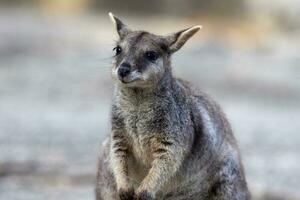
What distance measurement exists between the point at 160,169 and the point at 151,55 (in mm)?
818

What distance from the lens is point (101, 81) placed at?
59.3 ft

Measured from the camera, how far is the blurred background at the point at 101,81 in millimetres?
10747

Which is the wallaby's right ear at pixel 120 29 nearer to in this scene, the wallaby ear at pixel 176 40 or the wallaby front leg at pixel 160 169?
the wallaby ear at pixel 176 40

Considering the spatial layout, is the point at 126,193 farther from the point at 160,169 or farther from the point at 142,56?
the point at 142,56

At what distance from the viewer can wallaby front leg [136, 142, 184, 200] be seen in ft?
23.9

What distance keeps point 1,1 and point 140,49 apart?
24.5 m

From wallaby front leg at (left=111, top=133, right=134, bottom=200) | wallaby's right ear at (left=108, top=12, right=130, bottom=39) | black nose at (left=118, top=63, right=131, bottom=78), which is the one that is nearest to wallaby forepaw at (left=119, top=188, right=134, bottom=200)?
wallaby front leg at (left=111, top=133, right=134, bottom=200)

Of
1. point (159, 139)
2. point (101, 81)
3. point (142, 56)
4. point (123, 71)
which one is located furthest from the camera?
point (101, 81)

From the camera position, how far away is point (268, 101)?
16969mm

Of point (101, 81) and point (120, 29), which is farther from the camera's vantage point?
point (101, 81)

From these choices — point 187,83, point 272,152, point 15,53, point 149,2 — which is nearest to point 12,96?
point 15,53

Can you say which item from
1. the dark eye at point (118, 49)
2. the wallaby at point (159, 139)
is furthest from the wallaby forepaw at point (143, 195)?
the dark eye at point (118, 49)

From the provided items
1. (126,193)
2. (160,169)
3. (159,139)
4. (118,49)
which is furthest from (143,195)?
(118,49)

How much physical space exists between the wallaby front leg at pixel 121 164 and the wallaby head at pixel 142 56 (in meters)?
0.43
